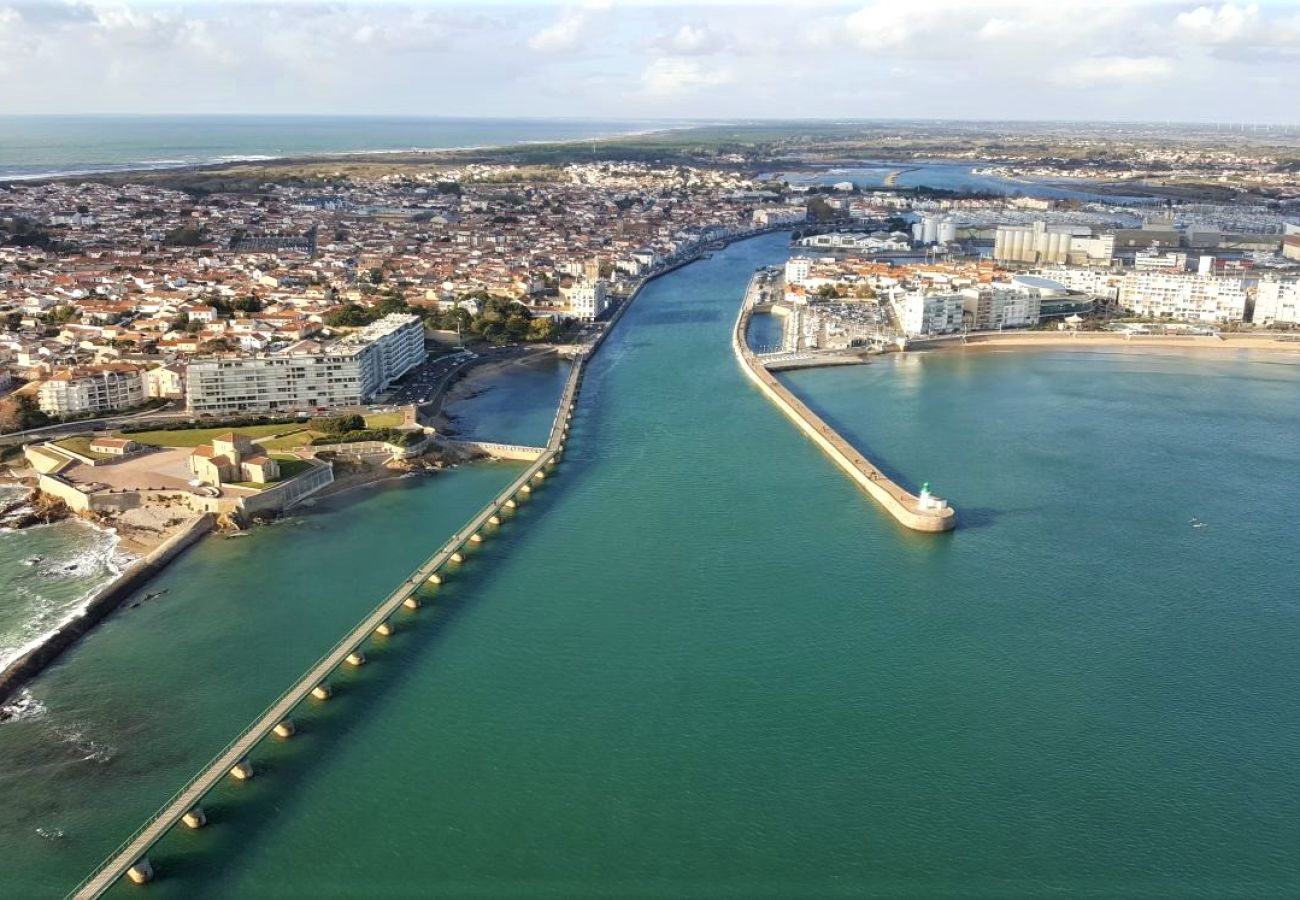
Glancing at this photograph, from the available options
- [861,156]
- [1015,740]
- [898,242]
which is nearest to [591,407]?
[1015,740]

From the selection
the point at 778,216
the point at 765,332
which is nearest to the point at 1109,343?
the point at 765,332

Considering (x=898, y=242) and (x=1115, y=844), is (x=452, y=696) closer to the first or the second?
(x=1115, y=844)

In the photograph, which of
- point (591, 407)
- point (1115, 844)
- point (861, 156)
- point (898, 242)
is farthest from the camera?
point (861, 156)

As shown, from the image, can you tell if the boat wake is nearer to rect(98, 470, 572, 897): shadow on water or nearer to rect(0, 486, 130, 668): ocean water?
rect(0, 486, 130, 668): ocean water

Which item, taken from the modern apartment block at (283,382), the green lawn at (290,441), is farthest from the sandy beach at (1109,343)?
the green lawn at (290,441)

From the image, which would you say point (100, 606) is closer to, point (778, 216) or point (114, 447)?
point (114, 447)

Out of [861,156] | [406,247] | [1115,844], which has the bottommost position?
[1115,844]
